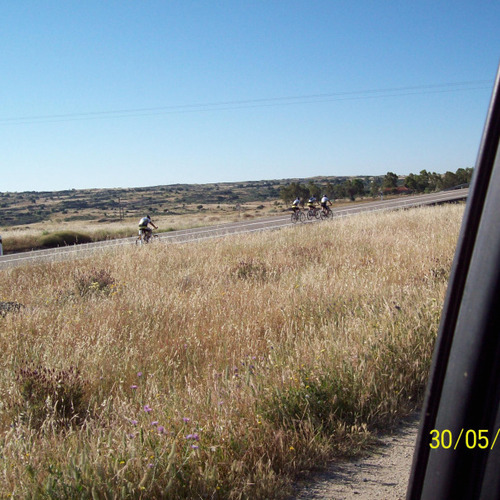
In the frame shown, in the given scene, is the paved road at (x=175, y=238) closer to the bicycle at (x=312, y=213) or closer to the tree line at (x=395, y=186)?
the bicycle at (x=312, y=213)

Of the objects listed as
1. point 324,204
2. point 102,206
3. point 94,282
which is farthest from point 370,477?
point 102,206

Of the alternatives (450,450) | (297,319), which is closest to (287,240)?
(297,319)

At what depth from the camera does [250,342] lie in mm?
5434

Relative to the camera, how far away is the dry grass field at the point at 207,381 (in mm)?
2889

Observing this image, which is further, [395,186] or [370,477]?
[395,186]

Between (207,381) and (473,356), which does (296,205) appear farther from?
(473,356)

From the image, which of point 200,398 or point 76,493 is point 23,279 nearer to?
point 200,398

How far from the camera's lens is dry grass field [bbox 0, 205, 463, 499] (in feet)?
9.48

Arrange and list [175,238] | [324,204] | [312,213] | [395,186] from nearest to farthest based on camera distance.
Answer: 1. [175,238]
2. [324,204]
3. [312,213]
4. [395,186]

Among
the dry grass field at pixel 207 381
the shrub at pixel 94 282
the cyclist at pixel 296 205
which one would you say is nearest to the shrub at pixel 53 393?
the dry grass field at pixel 207 381
